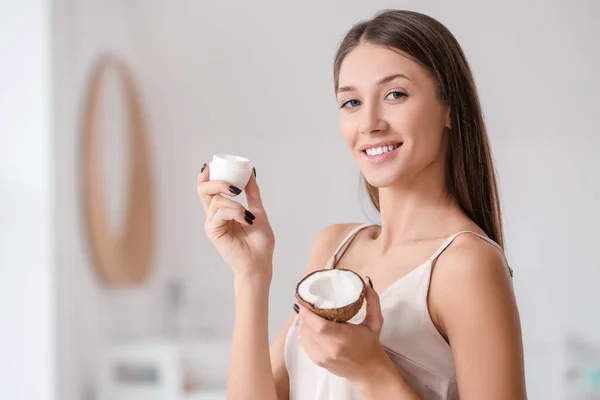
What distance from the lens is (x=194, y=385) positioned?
3.29 m

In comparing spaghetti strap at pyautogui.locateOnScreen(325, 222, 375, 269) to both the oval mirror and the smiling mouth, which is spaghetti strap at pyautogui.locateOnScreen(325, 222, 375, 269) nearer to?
the smiling mouth

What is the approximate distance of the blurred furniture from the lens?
307 centimetres

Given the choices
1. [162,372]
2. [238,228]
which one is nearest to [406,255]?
[238,228]

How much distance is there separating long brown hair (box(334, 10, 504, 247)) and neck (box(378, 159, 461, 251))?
0.02 m

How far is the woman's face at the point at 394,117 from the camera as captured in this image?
110 cm

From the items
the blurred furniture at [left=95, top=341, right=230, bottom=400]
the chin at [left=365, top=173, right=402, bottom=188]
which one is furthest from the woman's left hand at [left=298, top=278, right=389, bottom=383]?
the blurred furniture at [left=95, top=341, right=230, bottom=400]

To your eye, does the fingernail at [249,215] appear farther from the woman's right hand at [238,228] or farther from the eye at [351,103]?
the eye at [351,103]

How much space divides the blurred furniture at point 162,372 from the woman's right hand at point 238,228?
1943 millimetres

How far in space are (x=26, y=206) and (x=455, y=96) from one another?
91.2 inches

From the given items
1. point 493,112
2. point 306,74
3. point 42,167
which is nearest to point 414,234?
point 42,167

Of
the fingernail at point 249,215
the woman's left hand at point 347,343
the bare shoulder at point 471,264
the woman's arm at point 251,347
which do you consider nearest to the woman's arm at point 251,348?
the woman's arm at point 251,347

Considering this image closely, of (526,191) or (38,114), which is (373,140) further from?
(526,191)

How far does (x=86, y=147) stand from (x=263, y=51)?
3.56ft

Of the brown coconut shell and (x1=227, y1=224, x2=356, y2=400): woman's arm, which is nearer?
the brown coconut shell
